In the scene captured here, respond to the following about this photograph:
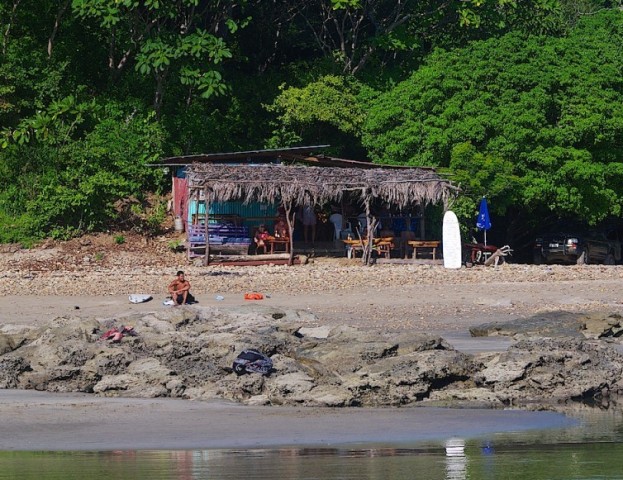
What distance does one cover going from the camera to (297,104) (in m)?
37.1

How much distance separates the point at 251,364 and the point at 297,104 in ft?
71.7

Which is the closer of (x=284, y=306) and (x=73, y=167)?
(x=284, y=306)

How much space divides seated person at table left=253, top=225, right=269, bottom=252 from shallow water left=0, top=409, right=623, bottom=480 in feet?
60.0

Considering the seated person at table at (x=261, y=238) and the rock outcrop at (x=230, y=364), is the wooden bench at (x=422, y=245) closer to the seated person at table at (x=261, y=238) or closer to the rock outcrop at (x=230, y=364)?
the seated person at table at (x=261, y=238)

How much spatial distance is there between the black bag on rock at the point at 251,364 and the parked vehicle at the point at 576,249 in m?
19.6

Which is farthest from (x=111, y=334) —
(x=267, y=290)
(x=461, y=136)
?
(x=461, y=136)

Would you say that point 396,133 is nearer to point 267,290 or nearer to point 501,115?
point 501,115

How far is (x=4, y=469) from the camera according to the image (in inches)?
461

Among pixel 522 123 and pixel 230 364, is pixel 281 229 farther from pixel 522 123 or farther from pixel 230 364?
pixel 230 364

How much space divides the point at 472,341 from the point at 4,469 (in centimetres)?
953

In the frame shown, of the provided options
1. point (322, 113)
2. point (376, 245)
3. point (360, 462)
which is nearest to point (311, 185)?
point (376, 245)

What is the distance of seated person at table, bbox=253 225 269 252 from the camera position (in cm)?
3148

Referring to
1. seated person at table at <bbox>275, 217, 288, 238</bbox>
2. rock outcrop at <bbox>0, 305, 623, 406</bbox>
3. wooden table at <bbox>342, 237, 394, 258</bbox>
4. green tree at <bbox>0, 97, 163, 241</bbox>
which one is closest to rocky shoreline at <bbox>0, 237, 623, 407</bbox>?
rock outcrop at <bbox>0, 305, 623, 406</bbox>

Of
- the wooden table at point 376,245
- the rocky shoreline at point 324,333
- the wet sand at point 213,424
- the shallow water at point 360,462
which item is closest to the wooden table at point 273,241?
the wooden table at point 376,245
